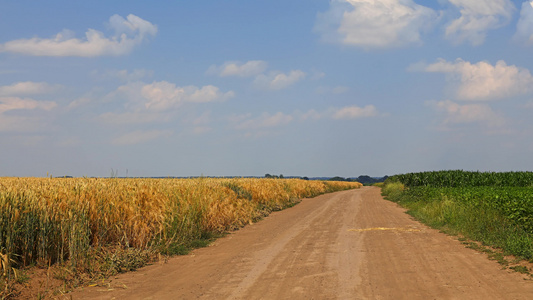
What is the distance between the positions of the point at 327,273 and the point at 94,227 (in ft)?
20.7

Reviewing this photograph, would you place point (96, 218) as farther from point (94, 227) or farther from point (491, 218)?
point (491, 218)

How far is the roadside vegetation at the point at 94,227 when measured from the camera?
9203 millimetres

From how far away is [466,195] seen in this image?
2048 centimetres

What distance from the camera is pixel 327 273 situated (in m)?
9.36

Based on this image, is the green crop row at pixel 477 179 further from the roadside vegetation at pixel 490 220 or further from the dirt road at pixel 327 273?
the dirt road at pixel 327 273

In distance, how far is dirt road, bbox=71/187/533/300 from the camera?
8.05 m

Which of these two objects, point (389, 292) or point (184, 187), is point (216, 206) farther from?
point (389, 292)

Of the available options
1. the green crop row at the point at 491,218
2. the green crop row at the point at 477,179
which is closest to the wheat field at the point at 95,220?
the green crop row at the point at 491,218

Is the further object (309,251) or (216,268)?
(309,251)

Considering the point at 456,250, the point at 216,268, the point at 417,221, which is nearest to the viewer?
the point at 216,268

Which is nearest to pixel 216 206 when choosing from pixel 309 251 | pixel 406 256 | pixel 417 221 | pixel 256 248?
pixel 256 248

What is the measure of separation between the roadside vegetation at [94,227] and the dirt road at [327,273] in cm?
77

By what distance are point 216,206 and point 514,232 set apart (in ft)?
35.5

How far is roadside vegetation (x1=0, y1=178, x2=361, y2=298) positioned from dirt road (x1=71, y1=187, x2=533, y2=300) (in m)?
0.77
